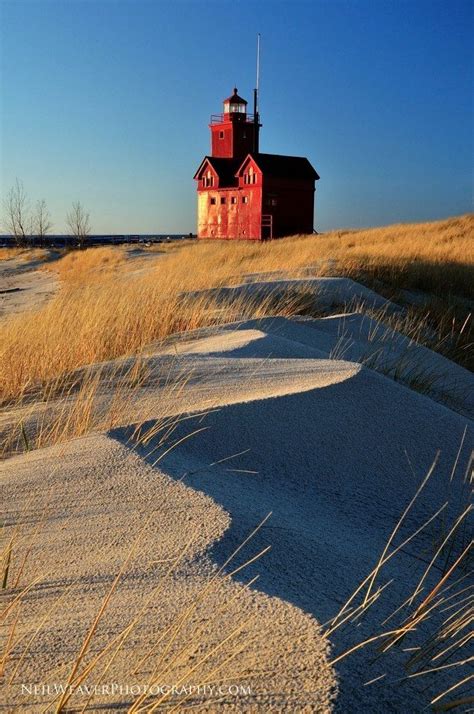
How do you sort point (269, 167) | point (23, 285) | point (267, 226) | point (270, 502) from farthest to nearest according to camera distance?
point (267, 226) < point (269, 167) < point (23, 285) < point (270, 502)

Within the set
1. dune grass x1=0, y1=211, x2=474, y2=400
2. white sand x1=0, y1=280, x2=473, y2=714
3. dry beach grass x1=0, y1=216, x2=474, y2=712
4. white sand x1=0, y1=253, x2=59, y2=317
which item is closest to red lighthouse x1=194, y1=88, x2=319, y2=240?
white sand x1=0, y1=253, x2=59, y2=317

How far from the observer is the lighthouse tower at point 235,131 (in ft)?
111

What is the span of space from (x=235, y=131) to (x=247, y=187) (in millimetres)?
4041

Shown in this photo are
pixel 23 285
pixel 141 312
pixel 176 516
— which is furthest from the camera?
pixel 23 285

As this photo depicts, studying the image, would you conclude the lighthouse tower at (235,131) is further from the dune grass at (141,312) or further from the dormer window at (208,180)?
the dune grass at (141,312)

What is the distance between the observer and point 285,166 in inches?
1254

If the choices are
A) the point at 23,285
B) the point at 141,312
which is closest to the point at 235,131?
the point at 23,285

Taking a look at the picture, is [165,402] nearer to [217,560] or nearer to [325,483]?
[325,483]

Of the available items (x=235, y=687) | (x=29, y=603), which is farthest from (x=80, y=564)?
(x=235, y=687)

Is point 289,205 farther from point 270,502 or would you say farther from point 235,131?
point 270,502

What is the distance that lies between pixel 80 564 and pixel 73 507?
38cm

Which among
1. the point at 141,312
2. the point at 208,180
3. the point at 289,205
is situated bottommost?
the point at 141,312

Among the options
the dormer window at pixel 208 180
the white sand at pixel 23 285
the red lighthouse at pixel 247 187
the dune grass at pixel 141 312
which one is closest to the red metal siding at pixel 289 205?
the red lighthouse at pixel 247 187

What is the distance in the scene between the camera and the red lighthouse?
31125 millimetres
